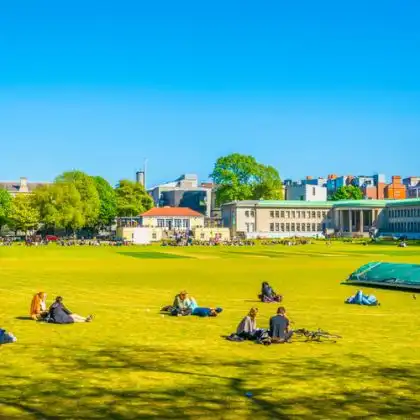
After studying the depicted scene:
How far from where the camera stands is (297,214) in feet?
632

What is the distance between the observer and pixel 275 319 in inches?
853

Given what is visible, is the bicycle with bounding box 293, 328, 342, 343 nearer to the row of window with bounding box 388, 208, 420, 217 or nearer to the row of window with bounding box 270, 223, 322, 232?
the row of window with bounding box 388, 208, 420, 217

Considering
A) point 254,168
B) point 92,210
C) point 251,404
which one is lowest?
point 251,404

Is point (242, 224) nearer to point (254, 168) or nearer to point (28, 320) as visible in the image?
point (254, 168)

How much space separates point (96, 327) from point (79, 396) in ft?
33.8

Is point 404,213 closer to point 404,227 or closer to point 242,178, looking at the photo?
point 404,227

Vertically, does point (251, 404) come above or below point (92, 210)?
below

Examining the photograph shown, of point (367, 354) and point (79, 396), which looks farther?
point (367, 354)

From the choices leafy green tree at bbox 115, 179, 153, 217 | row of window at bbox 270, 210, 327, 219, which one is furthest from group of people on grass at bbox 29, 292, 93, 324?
row of window at bbox 270, 210, 327, 219

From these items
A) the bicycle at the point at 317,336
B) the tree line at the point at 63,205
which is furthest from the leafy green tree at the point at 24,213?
the bicycle at the point at 317,336

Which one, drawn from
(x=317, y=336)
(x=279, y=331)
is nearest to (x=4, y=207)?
(x=317, y=336)

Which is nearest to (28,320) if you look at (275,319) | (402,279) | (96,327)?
(96,327)

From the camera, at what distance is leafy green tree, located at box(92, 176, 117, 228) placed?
158 metres

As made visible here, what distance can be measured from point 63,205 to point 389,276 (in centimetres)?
10233
